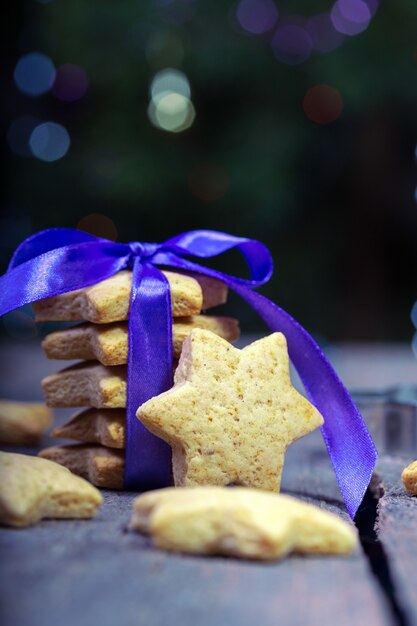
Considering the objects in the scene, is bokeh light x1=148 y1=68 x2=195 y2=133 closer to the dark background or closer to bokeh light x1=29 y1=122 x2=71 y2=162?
the dark background

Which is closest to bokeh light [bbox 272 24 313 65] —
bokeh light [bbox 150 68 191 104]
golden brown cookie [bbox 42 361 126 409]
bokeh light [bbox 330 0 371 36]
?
bokeh light [bbox 330 0 371 36]

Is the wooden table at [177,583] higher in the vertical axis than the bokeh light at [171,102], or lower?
lower

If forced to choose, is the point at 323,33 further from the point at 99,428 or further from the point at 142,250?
the point at 99,428

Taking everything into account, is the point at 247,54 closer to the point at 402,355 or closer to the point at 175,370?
the point at 402,355

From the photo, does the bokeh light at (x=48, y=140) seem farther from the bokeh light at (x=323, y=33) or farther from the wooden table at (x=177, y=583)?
the wooden table at (x=177, y=583)

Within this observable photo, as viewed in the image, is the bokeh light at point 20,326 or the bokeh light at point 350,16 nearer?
the bokeh light at point 350,16

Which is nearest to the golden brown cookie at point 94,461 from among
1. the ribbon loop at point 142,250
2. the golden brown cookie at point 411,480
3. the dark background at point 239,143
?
the ribbon loop at point 142,250
